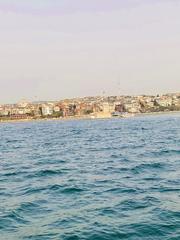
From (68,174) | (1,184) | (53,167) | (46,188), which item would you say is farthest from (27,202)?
(53,167)

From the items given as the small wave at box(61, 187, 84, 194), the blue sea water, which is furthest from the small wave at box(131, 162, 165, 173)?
the small wave at box(61, 187, 84, 194)

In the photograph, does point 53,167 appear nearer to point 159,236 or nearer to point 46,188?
point 46,188

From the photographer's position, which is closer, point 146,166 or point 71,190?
point 71,190

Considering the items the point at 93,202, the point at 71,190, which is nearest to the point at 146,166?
the point at 71,190

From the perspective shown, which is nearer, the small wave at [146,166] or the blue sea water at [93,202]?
the blue sea water at [93,202]

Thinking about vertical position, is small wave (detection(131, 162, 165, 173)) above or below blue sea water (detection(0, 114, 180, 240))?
below

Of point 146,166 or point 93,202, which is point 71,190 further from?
point 146,166

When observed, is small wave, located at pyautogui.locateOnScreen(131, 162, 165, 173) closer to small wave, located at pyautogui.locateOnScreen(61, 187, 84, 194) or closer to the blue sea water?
the blue sea water

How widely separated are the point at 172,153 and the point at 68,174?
10865 mm

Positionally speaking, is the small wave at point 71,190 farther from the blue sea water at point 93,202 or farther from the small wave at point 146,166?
the small wave at point 146,166

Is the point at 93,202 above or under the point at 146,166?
above

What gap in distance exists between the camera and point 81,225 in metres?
14.3

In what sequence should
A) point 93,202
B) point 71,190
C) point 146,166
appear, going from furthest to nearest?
1. point 146,166
2. point 71,190
3. point 93,202

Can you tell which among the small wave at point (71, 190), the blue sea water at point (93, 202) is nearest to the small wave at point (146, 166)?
the blue sea water at point (93, 202)
